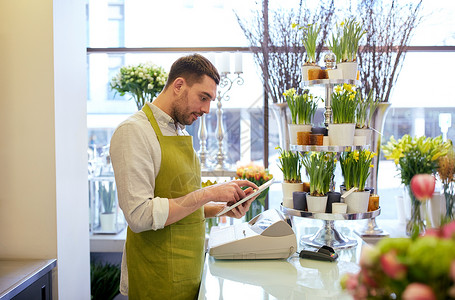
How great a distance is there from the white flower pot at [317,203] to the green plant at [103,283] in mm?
1936

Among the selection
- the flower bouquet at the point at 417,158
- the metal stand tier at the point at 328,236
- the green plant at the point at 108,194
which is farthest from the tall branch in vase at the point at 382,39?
the green plant at the point at 108,194

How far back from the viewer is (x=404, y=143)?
3.08 meters

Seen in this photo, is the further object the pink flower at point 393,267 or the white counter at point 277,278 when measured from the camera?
the white counter at point 277,278

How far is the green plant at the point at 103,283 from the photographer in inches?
131

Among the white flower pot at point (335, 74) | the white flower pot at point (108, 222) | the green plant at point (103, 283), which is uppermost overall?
the white flower pot at point (335, 74)

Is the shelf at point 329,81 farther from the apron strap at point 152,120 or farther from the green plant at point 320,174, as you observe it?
the apron strap at point 152,120

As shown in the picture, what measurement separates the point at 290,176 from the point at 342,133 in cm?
37

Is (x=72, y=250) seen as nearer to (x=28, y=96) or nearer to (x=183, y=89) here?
(x=28, y=96)

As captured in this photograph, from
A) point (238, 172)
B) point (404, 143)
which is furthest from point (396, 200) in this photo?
point (238, 172)

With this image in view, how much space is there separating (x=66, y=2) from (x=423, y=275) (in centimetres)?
216

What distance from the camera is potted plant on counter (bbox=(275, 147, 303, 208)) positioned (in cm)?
A: 224

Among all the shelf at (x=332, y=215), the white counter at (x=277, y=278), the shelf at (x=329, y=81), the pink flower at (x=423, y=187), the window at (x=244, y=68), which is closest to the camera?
the pink flower at (x=423, y=187)

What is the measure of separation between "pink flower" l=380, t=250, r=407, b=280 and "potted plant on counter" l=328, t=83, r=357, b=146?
153 cm

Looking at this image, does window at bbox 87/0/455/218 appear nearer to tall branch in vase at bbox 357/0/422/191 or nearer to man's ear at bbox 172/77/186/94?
tall branch in vase at bbox 357/0/422/191
